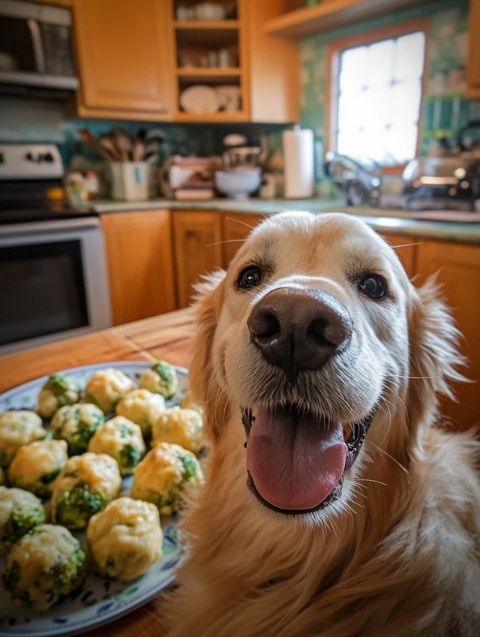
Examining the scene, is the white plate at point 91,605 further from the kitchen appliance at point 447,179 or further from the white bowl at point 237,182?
the white bowl at point 237,182

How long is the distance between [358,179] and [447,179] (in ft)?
1.75

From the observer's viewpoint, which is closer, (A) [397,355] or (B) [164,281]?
(A) [397,355]

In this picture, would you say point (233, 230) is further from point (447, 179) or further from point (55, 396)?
point (55, 396)

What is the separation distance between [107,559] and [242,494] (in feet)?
0.76

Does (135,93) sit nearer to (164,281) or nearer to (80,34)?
(80,34)

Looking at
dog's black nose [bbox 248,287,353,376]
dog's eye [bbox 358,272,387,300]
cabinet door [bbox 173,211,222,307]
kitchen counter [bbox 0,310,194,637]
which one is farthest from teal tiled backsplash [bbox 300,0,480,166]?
dog's black nose [bbox 248,287,353,376]

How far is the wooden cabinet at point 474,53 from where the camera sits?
1927 mm

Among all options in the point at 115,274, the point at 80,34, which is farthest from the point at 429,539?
the point at 80,34

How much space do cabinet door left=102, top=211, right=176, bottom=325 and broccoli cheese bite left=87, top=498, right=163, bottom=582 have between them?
2258 millimetres

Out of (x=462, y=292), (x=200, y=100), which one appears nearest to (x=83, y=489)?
(x=462, y=292)

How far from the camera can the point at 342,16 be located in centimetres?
262

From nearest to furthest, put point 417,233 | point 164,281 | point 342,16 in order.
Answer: point 417,233 < point 342,16 < point 164,281

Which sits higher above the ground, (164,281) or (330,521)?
(330,521)

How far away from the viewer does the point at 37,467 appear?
2.44 feet
